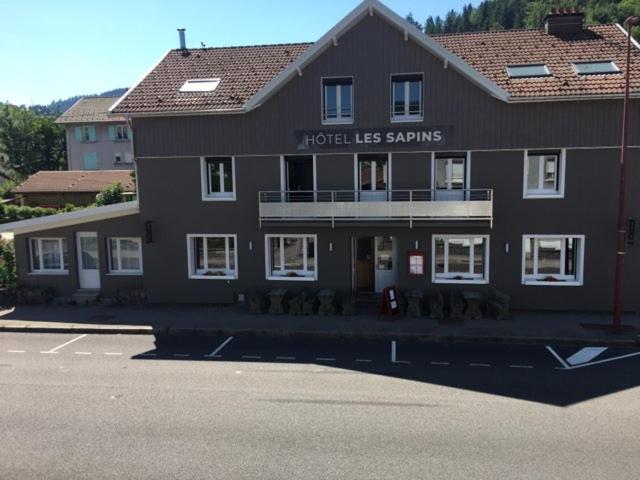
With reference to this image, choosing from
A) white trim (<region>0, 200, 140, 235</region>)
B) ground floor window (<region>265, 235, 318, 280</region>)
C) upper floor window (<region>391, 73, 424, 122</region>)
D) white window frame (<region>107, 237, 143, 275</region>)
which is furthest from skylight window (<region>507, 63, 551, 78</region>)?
white window frame (<region>107, 237, 143, 275</region>)

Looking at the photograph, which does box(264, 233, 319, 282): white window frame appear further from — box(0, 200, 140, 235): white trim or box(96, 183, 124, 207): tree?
box(96, 183, 124, 207): tree

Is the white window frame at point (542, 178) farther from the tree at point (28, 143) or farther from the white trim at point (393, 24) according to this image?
the tree at point (28, 143)

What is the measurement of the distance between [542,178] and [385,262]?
222 inches

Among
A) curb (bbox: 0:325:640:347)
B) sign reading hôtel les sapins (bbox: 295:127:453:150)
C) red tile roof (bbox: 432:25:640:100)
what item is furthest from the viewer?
sign reading hôtel les sapins (bbox: 295:127:453:150)

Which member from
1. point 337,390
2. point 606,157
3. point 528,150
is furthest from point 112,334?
point 606,157

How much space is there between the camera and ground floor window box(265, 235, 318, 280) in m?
17.5

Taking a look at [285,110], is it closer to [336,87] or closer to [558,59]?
[336,87]

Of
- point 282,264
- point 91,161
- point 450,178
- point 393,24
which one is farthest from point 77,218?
point 91,161

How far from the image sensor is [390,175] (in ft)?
54.5

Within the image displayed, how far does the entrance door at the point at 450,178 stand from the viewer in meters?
16.4

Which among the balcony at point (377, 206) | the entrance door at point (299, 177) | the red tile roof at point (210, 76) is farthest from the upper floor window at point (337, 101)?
Answer: the red tile roof at point (210, 76)

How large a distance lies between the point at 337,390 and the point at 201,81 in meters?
12.9

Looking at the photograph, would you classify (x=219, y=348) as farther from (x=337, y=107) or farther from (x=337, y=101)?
(x=337, y=101)

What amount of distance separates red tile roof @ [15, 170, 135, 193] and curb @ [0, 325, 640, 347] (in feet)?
91.5
